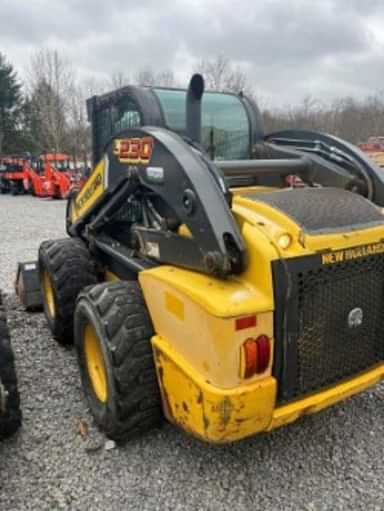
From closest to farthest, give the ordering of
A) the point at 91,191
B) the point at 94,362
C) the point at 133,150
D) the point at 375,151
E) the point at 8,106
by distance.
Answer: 1. the point at 133,150
2. the point at 94,362
3. the point at 91,191
4. the point at 375,151
5. the point at 8,106

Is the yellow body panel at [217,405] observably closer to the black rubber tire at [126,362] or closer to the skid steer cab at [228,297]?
the skid steer cab at [228,297]

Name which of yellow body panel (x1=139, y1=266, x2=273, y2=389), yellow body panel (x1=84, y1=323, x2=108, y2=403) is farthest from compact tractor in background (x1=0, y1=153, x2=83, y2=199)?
yellow body panel (x1=139, y1=266, x2=273, y2=389)

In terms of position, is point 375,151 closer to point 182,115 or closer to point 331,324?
point 182,115

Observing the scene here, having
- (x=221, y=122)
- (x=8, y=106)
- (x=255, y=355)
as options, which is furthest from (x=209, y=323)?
(x=8, y=106)

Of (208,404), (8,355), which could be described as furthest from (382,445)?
(8,355)

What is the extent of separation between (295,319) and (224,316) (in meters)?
0.43

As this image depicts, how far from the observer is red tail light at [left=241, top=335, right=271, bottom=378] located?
2027mm

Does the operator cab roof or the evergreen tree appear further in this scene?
the evergreen tree

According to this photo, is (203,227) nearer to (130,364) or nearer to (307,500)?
(130,364)

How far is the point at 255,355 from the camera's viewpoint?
2.05 meters

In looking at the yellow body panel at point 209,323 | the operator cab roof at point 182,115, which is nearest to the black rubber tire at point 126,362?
the yellow body panel at point 209,323

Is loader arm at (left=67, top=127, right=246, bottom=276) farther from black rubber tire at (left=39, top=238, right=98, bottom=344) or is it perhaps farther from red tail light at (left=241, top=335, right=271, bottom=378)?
black rubber tire at (left=39, top=238, right=98, bottom=344)

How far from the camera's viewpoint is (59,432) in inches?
114

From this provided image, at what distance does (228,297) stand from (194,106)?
52.7 inches
